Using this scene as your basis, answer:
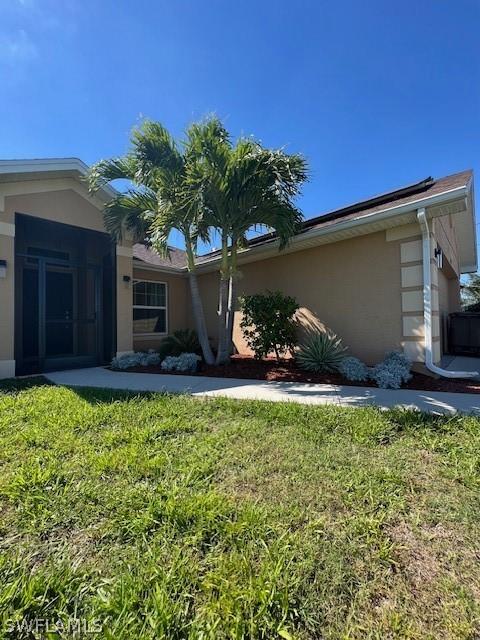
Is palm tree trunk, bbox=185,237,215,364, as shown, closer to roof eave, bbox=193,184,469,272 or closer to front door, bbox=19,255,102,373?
roof eave, bbox=193,184,469,272

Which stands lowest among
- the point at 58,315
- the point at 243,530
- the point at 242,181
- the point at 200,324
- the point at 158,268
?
the point at 243,530

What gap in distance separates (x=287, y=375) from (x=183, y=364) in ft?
8.81

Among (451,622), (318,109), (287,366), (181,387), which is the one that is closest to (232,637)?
(451,622)

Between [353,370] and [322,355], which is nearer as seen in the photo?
[353,370]

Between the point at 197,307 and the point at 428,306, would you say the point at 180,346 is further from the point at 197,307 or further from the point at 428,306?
the point at 428,306

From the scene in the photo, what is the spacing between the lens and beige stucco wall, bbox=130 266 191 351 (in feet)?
37.3

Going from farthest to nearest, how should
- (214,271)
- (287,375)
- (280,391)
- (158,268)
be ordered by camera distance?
(214,271) < (158,268) < (287,375) < (280,391)

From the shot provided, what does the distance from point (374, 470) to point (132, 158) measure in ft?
27.4

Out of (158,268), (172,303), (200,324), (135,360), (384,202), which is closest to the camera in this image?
(384,202)

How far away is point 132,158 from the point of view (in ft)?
25.6

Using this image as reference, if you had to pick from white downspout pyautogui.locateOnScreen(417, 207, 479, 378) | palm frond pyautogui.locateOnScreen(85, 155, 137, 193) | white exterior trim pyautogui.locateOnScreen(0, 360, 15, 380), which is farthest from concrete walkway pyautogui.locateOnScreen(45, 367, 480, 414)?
palm frond pyautogui.locateOnScreen(85, 155, 137, 193)

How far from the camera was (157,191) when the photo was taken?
7.58 meters

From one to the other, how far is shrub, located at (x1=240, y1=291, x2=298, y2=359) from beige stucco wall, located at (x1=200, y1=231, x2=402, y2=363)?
0.92m

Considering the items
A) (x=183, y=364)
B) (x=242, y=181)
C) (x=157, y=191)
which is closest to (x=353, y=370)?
(x=183, y=364)
